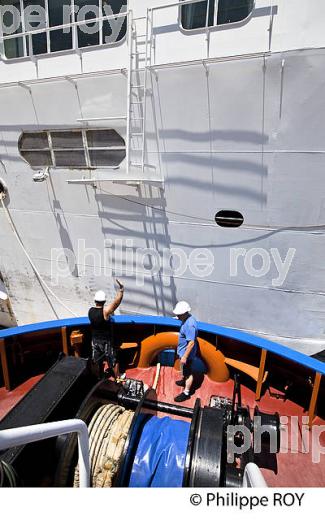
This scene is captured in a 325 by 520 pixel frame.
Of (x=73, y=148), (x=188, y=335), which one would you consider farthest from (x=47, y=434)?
(x=73, y=148)

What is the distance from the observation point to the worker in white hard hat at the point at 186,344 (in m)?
4.29

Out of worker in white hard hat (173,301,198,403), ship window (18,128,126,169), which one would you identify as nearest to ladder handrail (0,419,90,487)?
worker in white hard hat (173,301,198,403)

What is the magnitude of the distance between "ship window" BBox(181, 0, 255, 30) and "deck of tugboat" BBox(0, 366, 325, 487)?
514 cm

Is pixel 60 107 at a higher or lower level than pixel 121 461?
higher

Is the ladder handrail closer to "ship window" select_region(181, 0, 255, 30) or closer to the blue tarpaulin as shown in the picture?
the blue tarpaulin

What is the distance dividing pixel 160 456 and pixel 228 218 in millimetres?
3682

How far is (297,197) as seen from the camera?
477cm

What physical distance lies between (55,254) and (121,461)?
4961 mm

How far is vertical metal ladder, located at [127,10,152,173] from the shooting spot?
4590mm

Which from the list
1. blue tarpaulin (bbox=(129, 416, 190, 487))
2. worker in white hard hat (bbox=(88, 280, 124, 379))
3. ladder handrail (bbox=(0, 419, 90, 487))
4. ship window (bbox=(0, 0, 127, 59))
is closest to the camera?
ladder handrail (bbox=(0, 419, 90, 487))

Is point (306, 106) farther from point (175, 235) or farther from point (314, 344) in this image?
point (314, 344)

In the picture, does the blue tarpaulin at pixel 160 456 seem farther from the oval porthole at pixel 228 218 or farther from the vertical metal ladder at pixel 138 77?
the vertical metal ladder at pixel 138 77

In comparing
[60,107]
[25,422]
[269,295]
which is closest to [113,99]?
[60,107]

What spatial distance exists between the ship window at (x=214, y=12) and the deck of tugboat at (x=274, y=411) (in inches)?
202
